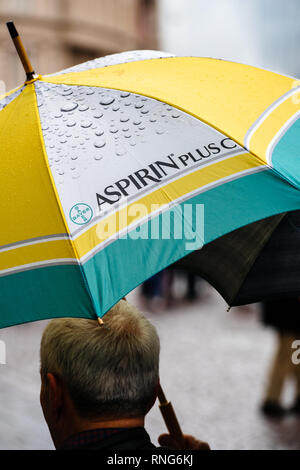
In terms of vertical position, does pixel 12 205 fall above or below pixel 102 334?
above

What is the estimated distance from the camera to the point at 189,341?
888 centimetres

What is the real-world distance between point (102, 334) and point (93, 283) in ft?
0.52

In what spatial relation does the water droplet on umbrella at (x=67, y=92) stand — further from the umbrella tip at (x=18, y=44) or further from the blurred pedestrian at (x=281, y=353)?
the blurred pedestrian at (x=281, y=353)

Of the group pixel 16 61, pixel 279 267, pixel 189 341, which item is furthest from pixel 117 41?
pixel 279 267

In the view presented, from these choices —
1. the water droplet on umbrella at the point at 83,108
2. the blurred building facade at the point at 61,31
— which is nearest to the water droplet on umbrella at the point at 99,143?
the water droplet on umbrella at the point at 83,108

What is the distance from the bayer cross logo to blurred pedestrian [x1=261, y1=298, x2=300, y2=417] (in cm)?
435

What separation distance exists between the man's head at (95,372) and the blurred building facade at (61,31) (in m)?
26.2

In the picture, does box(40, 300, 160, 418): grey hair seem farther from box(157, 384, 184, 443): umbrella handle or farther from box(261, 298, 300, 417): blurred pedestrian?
box(261, 298, 300, 417): blurred pedestrian

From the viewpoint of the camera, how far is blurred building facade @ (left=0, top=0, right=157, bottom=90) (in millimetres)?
27297

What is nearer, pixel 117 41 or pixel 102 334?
pixel 102 334

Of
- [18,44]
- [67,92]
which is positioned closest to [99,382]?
[67,92]

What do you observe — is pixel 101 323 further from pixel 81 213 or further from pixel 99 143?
pixel 99 143

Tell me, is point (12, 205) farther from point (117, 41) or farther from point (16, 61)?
point (117, 41)

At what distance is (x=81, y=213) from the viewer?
5.81 feet
